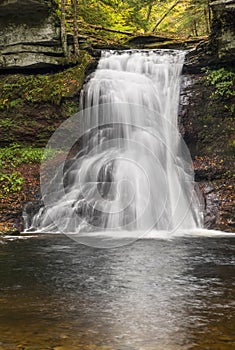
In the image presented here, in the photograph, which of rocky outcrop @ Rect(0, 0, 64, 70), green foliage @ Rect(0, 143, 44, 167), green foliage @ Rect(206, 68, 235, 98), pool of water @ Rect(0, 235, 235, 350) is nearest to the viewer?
pool of water @ Rect(0, 235, 235, 350)

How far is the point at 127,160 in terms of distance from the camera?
463 inches

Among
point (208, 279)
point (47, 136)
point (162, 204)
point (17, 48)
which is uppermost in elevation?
point (17, 48)

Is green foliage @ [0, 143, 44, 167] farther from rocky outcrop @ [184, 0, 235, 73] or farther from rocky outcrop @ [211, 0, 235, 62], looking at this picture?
rocky outcrop @ [211, 0, 235, 62]

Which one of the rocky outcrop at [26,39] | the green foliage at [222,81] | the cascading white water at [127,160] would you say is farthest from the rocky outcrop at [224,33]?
the rocky outcrop at [26,39]

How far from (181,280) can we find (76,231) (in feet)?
16.3

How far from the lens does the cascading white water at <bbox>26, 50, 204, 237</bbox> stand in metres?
10.2

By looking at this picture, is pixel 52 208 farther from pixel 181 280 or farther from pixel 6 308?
pixel 6 308

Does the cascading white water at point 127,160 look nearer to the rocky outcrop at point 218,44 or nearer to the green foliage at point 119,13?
the rocky outcrop at point 218,44

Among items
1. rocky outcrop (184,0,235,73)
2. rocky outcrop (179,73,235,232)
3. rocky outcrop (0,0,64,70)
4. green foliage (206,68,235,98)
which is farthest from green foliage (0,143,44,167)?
green foliage (206,68,235,98)

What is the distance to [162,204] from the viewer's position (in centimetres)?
1059

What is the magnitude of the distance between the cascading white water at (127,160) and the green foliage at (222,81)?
1.08m

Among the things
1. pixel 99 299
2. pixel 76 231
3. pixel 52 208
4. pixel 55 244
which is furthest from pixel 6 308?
pixel 52 208

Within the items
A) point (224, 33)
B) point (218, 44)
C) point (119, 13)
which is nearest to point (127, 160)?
point (218, 44)

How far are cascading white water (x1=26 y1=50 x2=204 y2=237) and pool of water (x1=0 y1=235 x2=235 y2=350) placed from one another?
2.67 m
